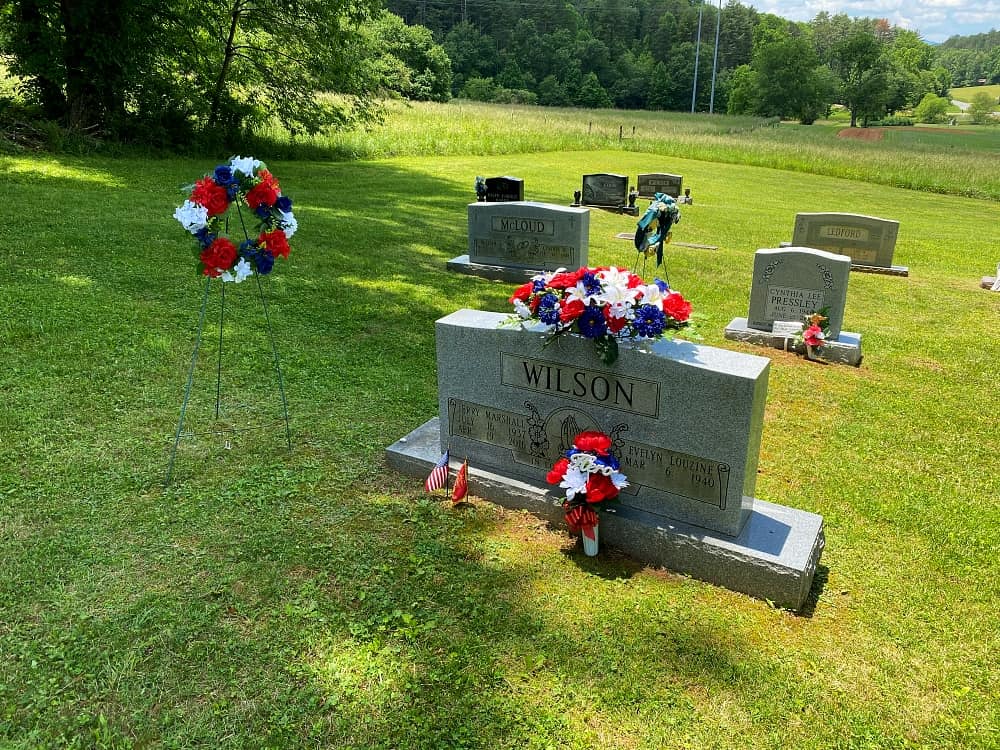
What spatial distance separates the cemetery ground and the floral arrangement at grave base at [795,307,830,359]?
27cm

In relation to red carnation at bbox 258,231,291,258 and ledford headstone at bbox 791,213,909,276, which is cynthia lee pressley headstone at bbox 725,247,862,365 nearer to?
ledford headstone at bbox 791,213,909,276

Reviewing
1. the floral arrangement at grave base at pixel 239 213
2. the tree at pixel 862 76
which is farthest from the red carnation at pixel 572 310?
the tree at pixel 862 76

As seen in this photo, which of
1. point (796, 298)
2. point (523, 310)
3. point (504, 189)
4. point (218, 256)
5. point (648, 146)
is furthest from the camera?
point (648, 146)

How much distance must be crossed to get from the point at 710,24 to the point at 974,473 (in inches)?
4658

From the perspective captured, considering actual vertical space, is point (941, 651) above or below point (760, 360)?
below

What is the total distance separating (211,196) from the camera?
4590 millimetres

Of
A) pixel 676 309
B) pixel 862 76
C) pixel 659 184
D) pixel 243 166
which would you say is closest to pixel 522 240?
pixel 243 166

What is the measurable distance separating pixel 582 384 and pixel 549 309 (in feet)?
1.65

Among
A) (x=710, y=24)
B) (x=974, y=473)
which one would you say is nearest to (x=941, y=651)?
(x=974, y=473)

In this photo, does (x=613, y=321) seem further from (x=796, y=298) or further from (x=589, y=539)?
(x=796, y=298)

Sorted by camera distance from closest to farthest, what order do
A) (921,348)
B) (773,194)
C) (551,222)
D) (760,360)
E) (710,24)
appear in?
(760,360) < (921,348) < (551,222) < (773,194) < (710,24)

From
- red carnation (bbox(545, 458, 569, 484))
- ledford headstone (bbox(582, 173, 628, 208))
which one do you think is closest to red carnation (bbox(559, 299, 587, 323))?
red carnation (bbox(545, 458, 569, 484))

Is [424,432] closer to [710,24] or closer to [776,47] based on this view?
[776,47]

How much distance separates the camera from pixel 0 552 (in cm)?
405
